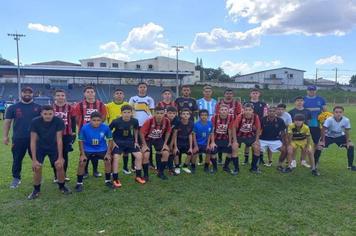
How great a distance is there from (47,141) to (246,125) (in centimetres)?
396

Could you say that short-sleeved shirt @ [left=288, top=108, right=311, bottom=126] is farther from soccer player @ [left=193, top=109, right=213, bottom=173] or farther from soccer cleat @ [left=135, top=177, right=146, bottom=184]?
soccer cleat @ [left=135, top=177, right=146, bottom=184]

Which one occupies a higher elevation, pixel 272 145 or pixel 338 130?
pixel 338 130

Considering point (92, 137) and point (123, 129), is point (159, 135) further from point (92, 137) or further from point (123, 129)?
point (92, 137)

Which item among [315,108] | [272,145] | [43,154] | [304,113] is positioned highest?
[315,108]

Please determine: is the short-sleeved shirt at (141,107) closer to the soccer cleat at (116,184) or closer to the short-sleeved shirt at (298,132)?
the soccer cleat at (116,184)

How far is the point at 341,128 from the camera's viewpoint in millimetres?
7750

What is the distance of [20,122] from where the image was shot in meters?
6.19

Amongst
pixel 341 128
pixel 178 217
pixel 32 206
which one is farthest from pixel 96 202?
pixel 341 128

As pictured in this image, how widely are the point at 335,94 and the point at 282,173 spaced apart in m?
62.8

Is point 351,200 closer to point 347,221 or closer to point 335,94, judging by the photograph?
point 347,221

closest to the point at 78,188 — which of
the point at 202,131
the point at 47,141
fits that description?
the point at 47,141

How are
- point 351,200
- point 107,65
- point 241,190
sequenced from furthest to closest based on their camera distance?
point 107,65 < point 241,190 < point 351,200

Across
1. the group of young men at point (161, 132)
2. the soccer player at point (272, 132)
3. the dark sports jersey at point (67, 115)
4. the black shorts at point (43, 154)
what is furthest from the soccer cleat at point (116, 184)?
the soccer player at point (272, 132)

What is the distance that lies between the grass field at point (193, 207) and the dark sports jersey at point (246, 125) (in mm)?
961
